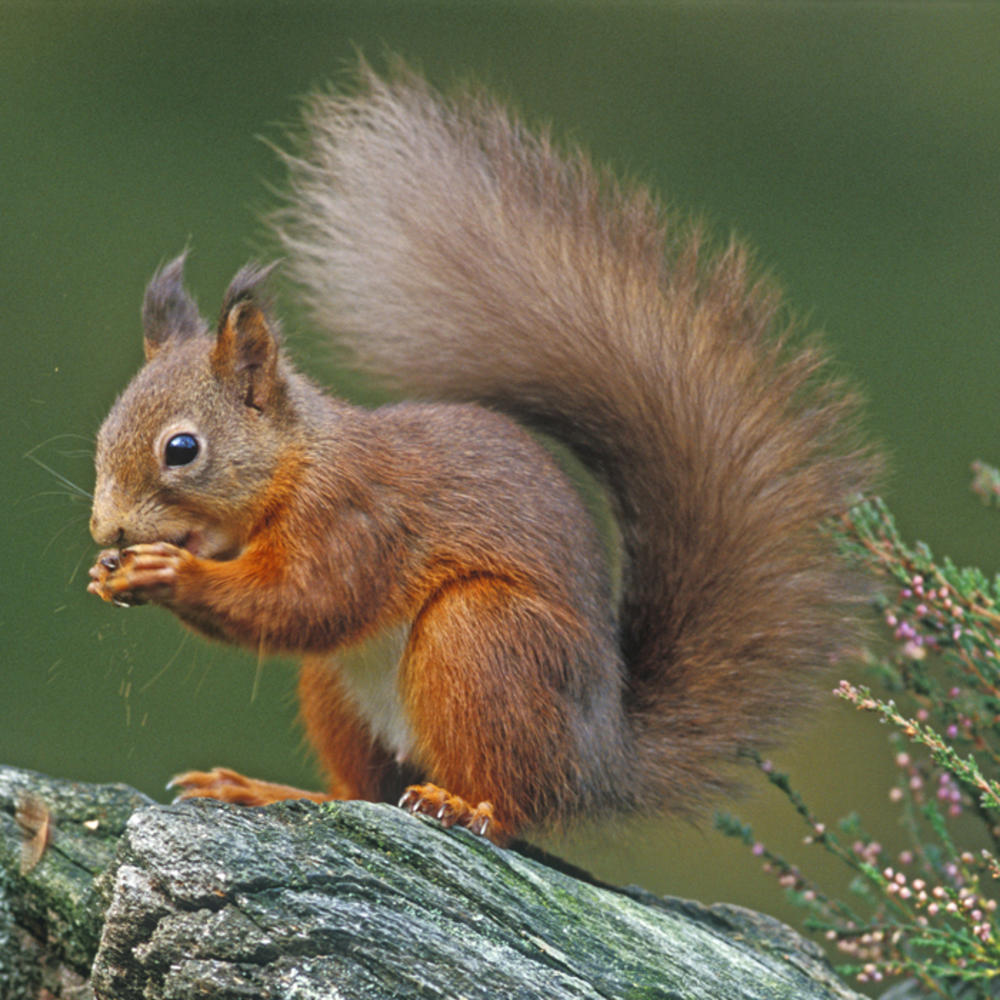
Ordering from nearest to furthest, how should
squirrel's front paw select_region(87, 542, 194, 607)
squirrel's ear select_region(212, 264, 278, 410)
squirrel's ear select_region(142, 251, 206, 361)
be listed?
1. squirrel's front paw select_region(87, 542, 194, 607)
2. squirrel's ear select_region(212, 264, 278, 410)
3. squirrel's ear select_region(142, 251, 206, 361)

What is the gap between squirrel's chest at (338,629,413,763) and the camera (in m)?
1.60

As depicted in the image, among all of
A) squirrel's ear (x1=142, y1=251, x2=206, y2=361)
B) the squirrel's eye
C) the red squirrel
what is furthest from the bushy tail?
the squirrel's eye

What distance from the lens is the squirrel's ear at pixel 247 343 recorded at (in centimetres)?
158

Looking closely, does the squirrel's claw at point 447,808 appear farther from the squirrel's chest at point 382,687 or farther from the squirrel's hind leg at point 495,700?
the squirrel's chest at point 382,687

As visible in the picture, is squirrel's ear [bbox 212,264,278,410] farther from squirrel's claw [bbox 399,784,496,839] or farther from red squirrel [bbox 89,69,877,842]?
squirrel's claw [bbox 399,784,496,839]

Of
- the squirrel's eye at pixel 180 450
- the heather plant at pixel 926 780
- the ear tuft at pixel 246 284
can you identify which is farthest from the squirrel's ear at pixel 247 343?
the heather plant at pixel 926 780

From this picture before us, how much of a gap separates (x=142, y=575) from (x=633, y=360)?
70 cm

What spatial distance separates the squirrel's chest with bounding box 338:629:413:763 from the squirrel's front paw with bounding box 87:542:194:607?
25 cm

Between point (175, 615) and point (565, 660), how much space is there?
44 centimetres

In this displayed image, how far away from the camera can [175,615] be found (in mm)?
1558

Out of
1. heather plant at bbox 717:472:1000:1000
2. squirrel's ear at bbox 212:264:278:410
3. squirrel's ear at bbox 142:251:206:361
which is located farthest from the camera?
squirrel's ear at bbox 142:251:206:361

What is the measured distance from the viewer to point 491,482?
64.3 inches

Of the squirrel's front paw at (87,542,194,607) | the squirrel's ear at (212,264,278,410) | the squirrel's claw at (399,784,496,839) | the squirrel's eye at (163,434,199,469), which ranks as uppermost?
the squirrel's ear at (212,264,278,410)

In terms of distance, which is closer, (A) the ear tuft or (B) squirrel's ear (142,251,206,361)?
(A) the ear tuft
